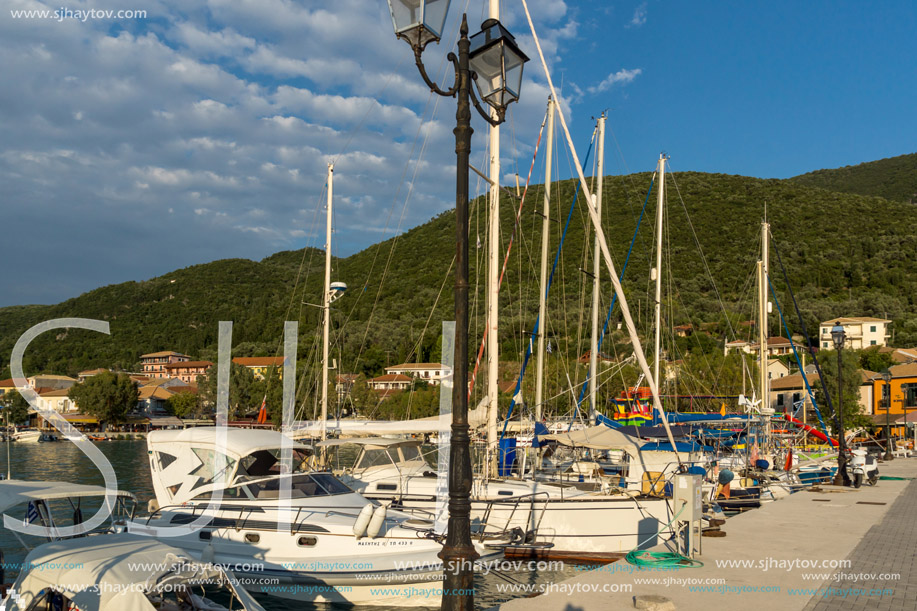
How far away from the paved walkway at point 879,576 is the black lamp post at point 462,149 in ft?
13.9

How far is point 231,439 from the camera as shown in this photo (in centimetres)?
1405

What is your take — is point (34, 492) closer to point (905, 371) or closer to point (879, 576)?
point (879, 576)

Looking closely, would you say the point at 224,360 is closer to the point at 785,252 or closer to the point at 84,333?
the point at 785,252

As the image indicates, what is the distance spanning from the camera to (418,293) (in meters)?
103

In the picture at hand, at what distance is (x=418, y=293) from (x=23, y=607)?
95960 mm

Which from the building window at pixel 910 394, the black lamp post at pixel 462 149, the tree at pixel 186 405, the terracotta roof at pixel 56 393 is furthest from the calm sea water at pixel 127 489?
the building window at pixel 910 394

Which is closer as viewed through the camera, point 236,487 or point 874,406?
point 236,487

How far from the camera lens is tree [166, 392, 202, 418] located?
338 feet

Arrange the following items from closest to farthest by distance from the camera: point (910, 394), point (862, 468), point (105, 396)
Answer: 1. point (862, 468)
2. point (910, 394)
3. point (105, 396)

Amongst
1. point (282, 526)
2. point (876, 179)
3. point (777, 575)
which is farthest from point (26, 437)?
point (876, 179)

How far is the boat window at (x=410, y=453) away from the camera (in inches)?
740

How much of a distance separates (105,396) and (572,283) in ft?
A: 206

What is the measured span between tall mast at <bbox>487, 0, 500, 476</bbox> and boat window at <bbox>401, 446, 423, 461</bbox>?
2175mm

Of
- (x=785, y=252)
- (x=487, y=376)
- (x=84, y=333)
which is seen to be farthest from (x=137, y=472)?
(x=84, y=333)
